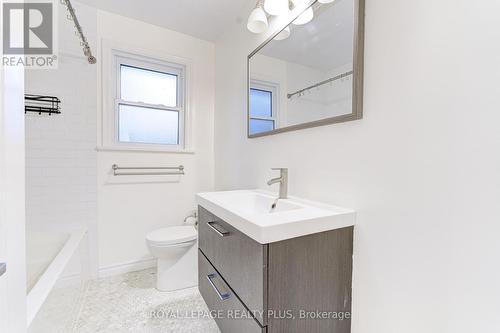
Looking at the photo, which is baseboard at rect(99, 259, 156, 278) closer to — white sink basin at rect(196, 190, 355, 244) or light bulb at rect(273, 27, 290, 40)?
white sink basin at rect(196, 190, 355, 244)

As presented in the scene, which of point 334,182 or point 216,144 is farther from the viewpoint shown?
point 216,144

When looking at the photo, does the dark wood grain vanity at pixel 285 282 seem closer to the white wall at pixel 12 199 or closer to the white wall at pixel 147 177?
the white wall at pixel 12 199

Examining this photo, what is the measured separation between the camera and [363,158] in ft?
3.13

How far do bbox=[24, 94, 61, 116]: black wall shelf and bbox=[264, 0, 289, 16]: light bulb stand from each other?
5.69 feet

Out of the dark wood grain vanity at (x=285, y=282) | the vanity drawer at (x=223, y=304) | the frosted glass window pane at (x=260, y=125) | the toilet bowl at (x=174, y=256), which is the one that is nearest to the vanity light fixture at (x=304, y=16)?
the frosted glass window pane at (x=260, y=125)

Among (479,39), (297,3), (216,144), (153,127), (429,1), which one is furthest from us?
(216,144)

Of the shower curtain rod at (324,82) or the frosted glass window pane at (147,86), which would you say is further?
the frosted glass window pane at (147,86)

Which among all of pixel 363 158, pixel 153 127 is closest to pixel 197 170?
pixel 153 127

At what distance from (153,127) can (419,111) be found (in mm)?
2246

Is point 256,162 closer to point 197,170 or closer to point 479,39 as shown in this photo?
point 197,170

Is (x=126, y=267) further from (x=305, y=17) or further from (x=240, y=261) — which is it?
(x=305, y=17)

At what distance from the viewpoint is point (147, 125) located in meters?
2.32

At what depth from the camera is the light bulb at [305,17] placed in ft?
3.94

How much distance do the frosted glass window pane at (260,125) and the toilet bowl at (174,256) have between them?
1.01 metres
